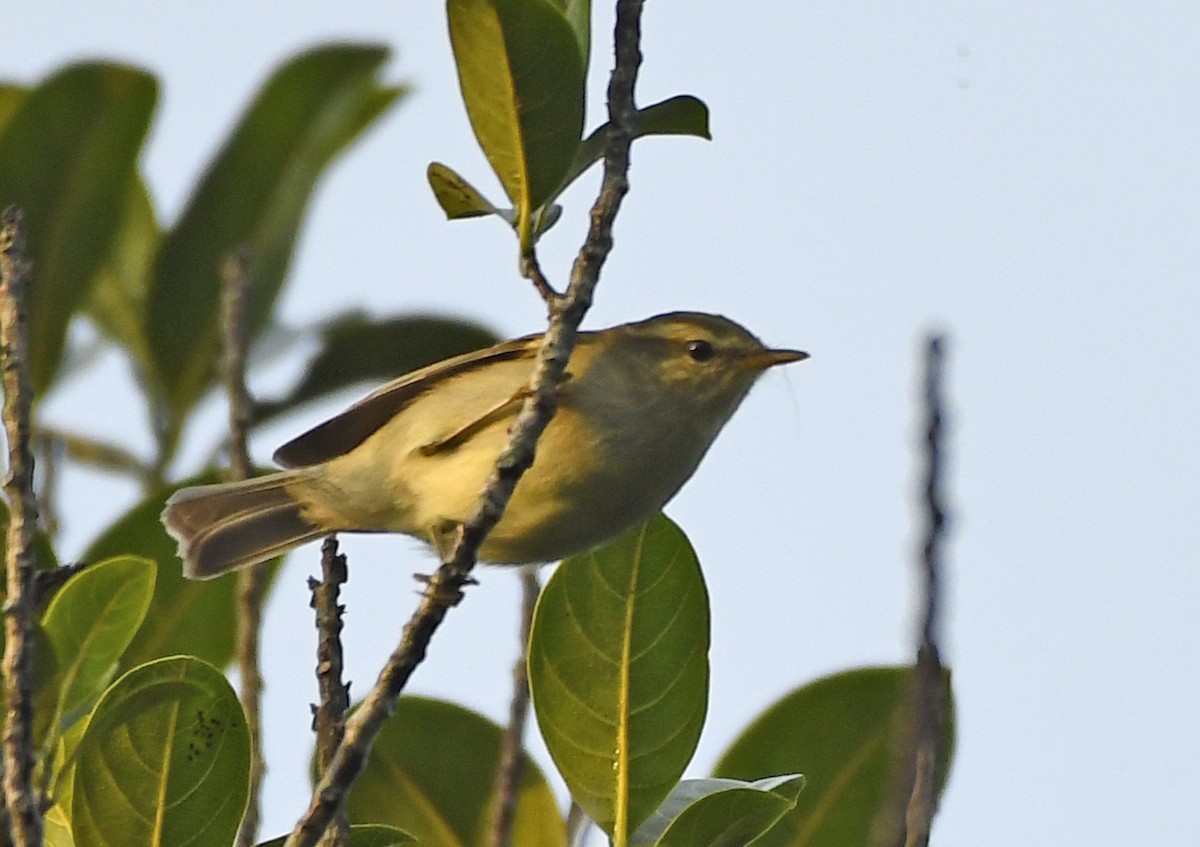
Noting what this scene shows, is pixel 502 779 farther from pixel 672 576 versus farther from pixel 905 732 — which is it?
pixel 905 732

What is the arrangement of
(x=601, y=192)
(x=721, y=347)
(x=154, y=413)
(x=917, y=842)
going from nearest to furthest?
(x=917, y=842) → (x=601, y=192) → (x=721, y=347) → (x=154, y=413)

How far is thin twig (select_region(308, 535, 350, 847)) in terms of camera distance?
2.56 metres

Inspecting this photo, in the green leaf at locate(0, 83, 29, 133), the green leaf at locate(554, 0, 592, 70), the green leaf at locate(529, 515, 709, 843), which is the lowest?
the green leaf at locate(529, 515, 709, 843)

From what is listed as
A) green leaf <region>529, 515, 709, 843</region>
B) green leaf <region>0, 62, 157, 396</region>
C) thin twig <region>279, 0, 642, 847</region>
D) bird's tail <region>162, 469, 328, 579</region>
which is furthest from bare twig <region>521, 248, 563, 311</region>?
green leaf <region>0, 62, 157, 396</region>

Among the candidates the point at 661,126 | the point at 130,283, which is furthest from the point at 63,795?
the point at 130,283

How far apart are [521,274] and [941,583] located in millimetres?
1072

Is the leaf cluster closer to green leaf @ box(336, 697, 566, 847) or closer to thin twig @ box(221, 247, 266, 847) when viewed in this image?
green leaf @ box(336, 697, 566, 847)

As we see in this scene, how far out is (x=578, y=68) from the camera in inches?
103

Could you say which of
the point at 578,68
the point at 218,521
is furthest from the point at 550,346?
the point at 218,521

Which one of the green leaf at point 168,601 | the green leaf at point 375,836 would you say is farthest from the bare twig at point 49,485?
the green leaf at point 375,836

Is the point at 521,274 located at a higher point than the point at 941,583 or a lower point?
higher

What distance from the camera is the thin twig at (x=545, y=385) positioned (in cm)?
238

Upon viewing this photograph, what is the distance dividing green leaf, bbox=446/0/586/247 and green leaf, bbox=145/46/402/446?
8.00 feet

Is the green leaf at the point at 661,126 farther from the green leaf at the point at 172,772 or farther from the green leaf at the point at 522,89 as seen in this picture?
the green leaf at the point at 172,772
